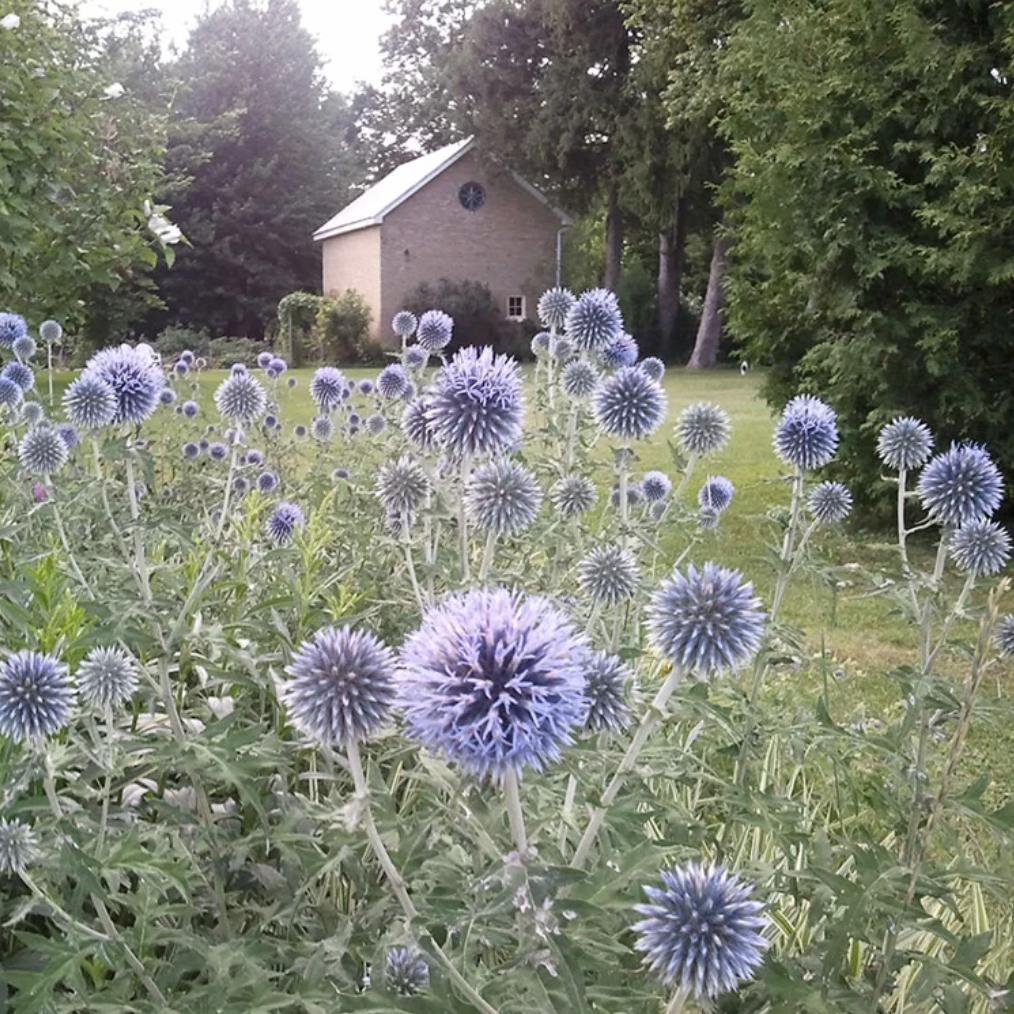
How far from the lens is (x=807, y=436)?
2.73 metres

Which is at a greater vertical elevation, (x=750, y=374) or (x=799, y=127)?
(x=799, y=127)

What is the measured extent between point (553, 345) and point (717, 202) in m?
7.42

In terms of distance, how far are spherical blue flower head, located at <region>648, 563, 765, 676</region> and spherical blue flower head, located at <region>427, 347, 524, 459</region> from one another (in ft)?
1.96

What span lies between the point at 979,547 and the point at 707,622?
4.51 ft

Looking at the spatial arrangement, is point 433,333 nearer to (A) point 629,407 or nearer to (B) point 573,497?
(B) point 573,497

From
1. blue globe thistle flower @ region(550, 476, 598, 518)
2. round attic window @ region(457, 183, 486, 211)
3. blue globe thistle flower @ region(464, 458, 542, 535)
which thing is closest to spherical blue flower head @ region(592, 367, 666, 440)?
blue globe thistle flower @ region(550, 476, 598, 518)

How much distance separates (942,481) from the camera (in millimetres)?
2746

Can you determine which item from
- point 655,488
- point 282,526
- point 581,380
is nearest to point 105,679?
point 282,526

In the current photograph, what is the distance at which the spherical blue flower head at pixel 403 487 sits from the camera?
9.32 ft

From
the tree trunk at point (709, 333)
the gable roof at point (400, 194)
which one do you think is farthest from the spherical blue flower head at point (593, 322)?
the gable roof at point (400, 194)

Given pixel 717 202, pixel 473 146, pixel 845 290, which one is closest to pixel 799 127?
pixel 845 290

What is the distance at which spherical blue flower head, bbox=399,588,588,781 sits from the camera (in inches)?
50.9

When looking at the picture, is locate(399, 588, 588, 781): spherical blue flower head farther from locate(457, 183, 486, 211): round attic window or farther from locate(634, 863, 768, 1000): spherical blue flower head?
locate(457, 183, 486, 211): round attic window

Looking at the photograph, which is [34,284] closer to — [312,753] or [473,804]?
[312,753]
